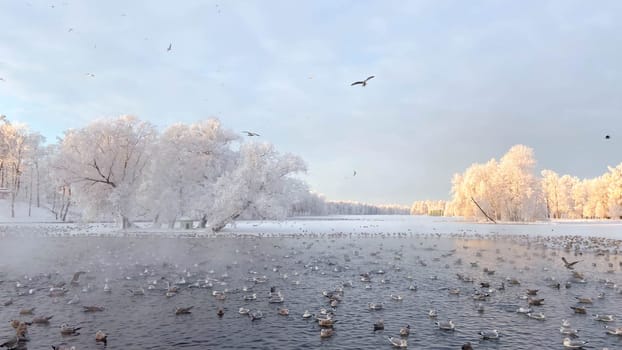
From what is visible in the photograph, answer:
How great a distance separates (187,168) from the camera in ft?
182

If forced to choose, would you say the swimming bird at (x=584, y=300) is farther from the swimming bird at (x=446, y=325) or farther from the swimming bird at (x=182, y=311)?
the swimming bird at (x=182, y=311)

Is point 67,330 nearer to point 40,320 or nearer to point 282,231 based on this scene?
point 40,320

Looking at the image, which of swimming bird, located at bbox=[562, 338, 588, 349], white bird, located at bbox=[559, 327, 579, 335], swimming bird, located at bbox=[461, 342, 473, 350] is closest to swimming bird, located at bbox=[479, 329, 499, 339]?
swimming bird, located at bbox=[461, 342, 473, 350]

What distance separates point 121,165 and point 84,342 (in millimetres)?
→ 50040

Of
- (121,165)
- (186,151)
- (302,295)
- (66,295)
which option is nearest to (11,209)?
(121,165)

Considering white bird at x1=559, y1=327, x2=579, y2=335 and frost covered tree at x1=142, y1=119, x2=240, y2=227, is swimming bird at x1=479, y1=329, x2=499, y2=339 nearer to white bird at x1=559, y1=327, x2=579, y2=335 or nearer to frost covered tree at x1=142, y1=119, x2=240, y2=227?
white bird at x1=559, y1=327, x2=579, y2=335

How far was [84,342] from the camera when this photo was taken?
11234mm

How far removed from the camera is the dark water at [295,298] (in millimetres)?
11758

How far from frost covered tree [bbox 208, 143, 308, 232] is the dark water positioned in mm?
18528

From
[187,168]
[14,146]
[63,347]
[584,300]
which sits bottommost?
[63,347]

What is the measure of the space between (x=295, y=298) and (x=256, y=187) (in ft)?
119

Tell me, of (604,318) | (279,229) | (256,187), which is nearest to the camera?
(604,318)

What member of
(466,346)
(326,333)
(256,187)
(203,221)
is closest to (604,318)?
(466,346)

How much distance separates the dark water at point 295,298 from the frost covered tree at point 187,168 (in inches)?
820
